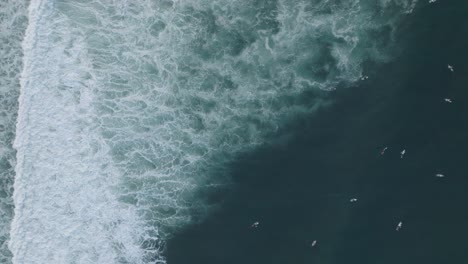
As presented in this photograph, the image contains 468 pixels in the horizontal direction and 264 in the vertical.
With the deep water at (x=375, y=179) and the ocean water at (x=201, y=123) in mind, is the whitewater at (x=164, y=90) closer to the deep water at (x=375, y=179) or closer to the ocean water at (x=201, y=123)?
the ocean water at (x=201, y=123)

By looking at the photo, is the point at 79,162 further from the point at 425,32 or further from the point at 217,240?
the point at 425,32

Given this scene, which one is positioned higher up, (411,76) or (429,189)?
(411,76)

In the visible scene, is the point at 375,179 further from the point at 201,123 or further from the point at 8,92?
the point at 8,92

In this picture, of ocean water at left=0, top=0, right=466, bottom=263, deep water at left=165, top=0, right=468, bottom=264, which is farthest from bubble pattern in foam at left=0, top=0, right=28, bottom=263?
deep water at left=165, top=0, right=468, bottom=264

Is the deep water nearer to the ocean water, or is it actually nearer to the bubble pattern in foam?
the ocean water

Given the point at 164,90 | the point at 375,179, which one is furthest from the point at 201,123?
the point at 375,179

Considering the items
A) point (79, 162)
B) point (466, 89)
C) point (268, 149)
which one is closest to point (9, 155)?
point (79, 162)

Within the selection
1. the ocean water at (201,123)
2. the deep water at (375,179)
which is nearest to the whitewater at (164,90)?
the ocean water at (201,123)
